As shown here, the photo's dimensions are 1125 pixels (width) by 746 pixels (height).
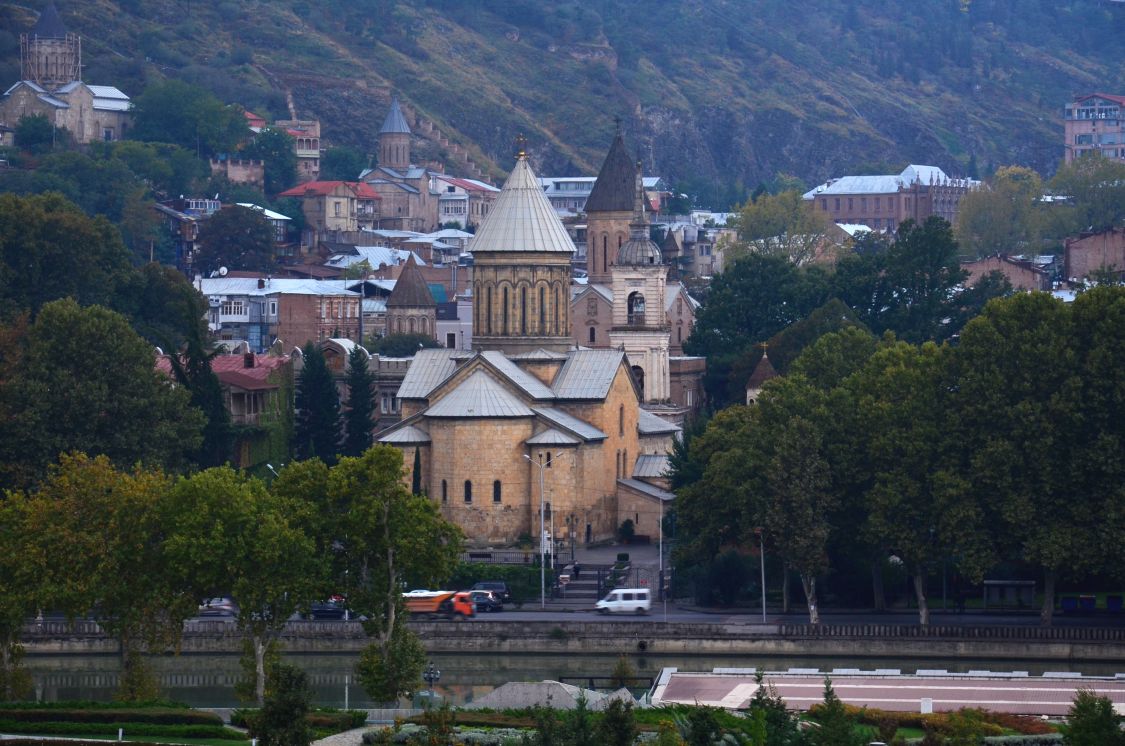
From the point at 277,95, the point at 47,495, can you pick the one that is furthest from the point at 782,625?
the point at 277,95

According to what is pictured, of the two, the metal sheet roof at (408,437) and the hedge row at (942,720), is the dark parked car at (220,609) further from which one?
the hedge row at (942,720)

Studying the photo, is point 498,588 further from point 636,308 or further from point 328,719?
point 636,308

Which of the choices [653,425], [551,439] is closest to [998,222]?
[653,425]

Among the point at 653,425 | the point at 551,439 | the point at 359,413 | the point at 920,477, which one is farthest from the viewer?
the point at 359,413

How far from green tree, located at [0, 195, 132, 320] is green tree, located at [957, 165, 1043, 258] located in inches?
2618

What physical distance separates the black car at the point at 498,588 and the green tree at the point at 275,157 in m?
101

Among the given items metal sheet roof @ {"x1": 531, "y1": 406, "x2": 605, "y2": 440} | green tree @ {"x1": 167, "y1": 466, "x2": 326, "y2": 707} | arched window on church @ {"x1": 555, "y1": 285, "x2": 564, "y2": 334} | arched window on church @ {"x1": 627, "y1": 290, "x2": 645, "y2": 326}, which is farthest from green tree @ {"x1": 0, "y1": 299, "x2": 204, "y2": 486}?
arched window on church @ {"x1": 627, "y1": 290, "x2": 645, "y2": 326}

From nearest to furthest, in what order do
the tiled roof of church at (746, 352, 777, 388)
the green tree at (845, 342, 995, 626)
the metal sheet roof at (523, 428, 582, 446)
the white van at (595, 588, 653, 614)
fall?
the green tree at (845, 342, 995, 626) < the white van at (595, 588, 653, 614) < the metal sheet roof at (523, 428, 582, 446) < the tiled roof of church at (746, 352, 777, 388)

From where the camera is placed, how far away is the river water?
61.9 metres

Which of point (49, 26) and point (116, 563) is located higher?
point (49, 26)

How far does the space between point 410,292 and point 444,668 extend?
5610 cm

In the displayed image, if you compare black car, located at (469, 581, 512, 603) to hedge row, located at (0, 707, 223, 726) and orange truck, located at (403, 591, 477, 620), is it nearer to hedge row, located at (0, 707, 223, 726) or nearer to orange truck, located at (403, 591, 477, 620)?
orange truck, located at (403, 591, 477, 620)

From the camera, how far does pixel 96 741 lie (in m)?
49.1

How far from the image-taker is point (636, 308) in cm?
9475
